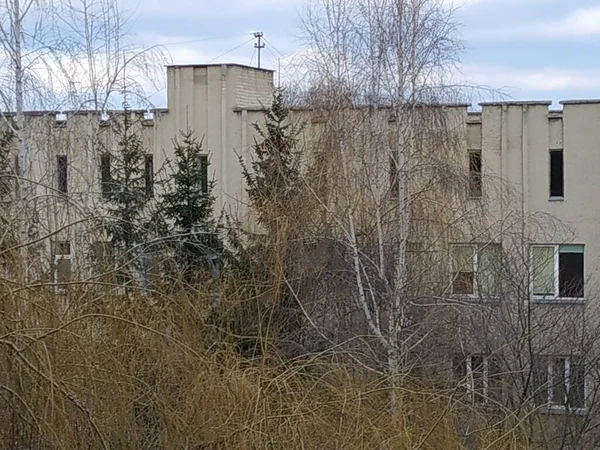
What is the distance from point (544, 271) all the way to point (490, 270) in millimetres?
2892

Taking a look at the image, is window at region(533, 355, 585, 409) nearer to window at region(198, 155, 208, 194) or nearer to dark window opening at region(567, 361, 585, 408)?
dark window opening at region(567, 361, 585, 408)

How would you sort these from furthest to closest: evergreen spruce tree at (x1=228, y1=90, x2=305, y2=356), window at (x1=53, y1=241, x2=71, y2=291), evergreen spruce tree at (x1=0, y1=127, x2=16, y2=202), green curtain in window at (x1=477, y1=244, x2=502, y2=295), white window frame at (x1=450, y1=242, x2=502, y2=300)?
green curtain in window at (x1=477, y1=244, x2=502, y2=295) < white window frame at (x1=450, y1=242, x2=502, y2=300) < evergreen spruce tree at (x1=228, y1=90, x2=305, y2=356) < evergreen spruce tree at (x1=0, y1=127, x2=16, y2=202) < window at (x1=53, y1=241, x2=71, y2=291)

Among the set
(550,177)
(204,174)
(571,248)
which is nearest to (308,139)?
(204,174)

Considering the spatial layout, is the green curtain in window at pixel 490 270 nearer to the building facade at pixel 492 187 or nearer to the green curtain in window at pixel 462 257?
the building facade at pixel 492 187

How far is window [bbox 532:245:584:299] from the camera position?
65.4 ft

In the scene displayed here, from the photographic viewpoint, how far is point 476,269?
16.6 m

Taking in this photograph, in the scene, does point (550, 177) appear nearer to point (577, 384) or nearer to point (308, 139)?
point (577, 384)

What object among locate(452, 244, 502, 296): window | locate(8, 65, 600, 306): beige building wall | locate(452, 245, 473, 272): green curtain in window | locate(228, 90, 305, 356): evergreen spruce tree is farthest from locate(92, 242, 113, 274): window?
locate(452, 245, 473, 272): green curtain in window

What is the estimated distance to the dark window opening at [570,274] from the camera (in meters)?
20.2

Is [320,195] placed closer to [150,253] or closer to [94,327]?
[150,253]

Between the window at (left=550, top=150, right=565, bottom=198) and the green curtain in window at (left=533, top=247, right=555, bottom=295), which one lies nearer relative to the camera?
the green curtain in window at (left=533, top=247, right=555, bottom=295)

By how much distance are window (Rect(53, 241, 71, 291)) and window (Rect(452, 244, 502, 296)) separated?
331 inches

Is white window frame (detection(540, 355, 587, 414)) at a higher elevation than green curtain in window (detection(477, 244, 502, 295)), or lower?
lower

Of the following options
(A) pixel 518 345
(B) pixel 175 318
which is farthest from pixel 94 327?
(A) pixel 518 345
